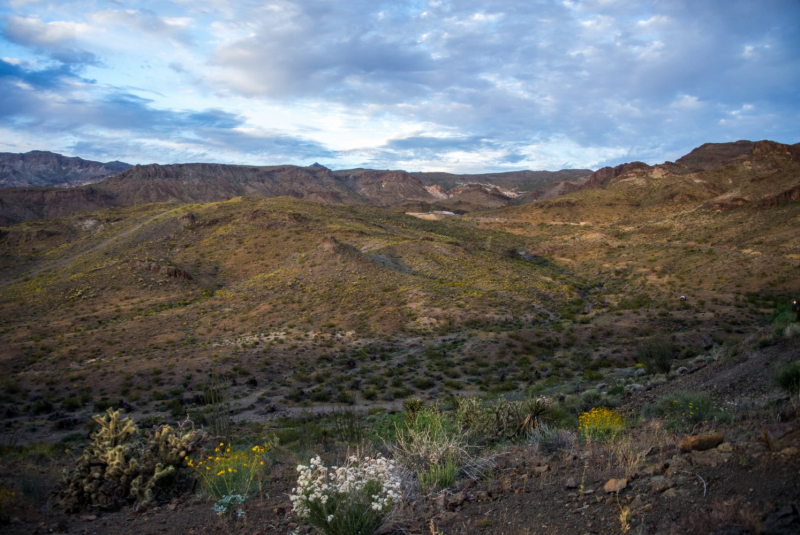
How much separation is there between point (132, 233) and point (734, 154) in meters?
146

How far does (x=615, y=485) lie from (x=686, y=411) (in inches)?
154

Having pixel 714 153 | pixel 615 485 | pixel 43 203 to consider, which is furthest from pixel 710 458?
pixel 714 153

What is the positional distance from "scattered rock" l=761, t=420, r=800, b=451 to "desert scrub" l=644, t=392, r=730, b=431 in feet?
7.38

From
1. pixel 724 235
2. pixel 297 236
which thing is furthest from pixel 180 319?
pixel 724 235

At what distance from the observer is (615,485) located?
4520 millimetres

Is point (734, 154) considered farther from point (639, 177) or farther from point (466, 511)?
point (466, 511)

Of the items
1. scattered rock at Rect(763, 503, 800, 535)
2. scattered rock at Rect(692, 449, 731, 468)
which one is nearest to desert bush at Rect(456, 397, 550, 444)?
scattered rock at Rect(692, 449, 731, 468)

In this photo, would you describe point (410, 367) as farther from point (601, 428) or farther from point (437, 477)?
point (437, 477)

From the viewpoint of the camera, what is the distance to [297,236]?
55.4 m

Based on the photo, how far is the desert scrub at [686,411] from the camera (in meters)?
6.61

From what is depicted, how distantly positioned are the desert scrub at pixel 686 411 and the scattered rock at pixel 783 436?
7.38 feet

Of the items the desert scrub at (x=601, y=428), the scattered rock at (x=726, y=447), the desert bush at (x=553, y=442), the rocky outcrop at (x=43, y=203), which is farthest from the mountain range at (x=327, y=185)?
the scattered rock at (x=726, y=447)

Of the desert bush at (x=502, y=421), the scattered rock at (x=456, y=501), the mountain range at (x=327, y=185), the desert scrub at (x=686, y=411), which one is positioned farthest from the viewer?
the mountain range at (x=327, y=185)

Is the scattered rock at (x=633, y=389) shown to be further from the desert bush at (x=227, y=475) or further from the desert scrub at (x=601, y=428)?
the desert bush at (x=227, y=475)
